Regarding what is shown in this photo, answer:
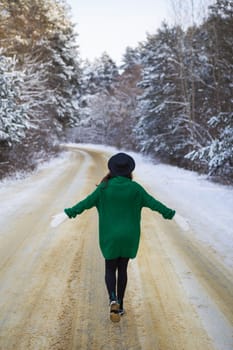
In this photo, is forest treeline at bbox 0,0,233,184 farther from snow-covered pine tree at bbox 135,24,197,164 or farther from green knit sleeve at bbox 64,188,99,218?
green knit sleeve at bbox 64,188,99,218

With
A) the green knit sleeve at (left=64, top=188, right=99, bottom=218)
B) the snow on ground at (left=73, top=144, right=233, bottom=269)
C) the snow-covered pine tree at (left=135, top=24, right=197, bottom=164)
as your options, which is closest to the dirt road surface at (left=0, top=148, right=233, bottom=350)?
the snow on ground at (left=73, top=144, right=233, bottom=269)

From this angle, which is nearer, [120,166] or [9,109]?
[120,166]

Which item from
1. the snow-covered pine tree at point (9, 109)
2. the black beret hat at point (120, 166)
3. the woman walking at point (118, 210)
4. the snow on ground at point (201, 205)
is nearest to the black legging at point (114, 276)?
the woman walking at point (118, 210)

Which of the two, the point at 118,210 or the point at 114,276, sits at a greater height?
the point at 118,210

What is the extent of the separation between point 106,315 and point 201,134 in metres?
19.1

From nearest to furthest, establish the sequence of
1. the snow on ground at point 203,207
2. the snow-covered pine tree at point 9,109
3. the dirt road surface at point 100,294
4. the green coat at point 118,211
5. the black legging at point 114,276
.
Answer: the dirt road surface at point 100,294 < the green coat at point 118,211 < the black legging at point 114,276 < the snow on ground at point 203,207 < the snow-covered pine tree at point 9,109

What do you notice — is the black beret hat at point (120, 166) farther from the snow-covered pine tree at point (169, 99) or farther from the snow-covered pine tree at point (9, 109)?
the snow-covered pine tree at point (169, 99)

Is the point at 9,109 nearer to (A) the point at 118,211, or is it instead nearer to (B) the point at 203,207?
(B) the point at 203,207

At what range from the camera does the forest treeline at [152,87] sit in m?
15.5

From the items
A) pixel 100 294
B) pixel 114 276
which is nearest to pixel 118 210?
pixel 114 276

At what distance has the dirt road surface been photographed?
353cm

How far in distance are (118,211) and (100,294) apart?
52.7 inches

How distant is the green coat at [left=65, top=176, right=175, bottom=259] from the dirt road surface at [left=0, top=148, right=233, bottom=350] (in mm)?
749

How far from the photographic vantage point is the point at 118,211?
374 cm
